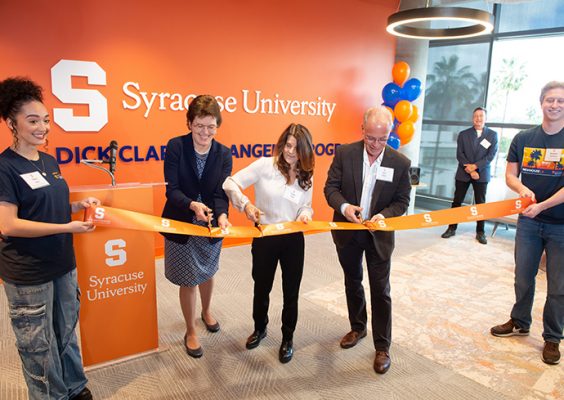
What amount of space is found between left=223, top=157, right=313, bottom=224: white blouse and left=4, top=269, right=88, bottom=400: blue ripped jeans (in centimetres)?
103

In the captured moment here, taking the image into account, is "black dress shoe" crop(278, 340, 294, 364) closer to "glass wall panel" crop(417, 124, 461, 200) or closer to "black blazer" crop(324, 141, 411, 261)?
"black blazer" crop(324, 141, 411, 261)

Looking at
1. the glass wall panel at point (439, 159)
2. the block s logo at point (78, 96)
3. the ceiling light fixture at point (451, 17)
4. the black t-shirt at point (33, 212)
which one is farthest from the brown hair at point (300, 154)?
the glass wall panel at point (439, 159)

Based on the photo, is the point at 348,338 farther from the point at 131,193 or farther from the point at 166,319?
the point at 131,193

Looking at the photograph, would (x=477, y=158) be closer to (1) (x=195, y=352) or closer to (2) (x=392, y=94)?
(2) (x=392, y=94)

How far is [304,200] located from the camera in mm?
2695

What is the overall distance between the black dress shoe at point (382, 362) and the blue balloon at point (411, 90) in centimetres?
464

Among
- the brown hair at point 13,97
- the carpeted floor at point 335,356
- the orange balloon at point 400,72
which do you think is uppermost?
the orange balloon at point 400,72

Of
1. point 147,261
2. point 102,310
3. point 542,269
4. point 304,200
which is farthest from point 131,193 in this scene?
point 542,269

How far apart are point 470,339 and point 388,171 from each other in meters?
1.69

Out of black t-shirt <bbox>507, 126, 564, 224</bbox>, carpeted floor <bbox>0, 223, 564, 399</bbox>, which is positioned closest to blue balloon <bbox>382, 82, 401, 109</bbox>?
carpeted floor <bbox>0, 223, 564, 399</bbox>

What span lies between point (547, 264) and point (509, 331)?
0.69 m

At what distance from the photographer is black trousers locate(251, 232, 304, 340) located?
8.75 feet

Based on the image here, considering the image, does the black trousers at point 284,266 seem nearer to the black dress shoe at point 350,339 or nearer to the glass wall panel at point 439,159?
the black dress shoe at point 350,339

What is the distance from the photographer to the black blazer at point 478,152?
6.01 m
